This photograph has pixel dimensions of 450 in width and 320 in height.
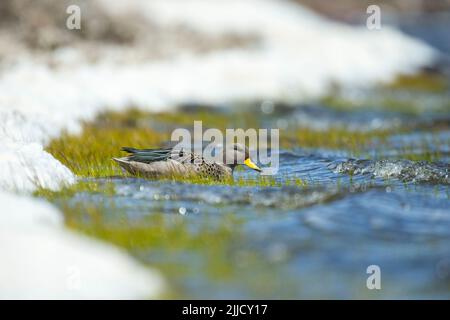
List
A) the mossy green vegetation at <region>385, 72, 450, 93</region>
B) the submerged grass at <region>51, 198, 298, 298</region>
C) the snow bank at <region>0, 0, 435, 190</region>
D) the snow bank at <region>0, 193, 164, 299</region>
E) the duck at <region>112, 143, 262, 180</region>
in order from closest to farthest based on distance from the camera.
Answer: the snow bank at <region>0, 193, 164, 299</region>, the submerged grass at <region>51, 198, 298, 298</region>, the duck at <region>112, 143, 262, 180</region>, the snow bank at <region>0, 0, 435, 190</region>, the mossy green vegetation at <region>385, 72, 450, 93</region>

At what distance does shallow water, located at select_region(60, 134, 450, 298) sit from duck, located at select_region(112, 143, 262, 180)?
1.20ft

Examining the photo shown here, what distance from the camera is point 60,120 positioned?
590 inches

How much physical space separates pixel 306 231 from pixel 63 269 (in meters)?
2.78

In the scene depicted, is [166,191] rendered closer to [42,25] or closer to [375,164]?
[375,164]

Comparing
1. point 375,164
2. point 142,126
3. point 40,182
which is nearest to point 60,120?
point 142,126

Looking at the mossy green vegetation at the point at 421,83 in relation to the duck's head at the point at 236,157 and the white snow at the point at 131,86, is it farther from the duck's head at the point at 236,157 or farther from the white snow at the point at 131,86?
the duck's head at the point at 236,157

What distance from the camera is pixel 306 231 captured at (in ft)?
29.8

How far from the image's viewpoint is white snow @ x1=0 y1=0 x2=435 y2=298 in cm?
780

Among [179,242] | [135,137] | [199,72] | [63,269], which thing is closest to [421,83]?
[199,72]

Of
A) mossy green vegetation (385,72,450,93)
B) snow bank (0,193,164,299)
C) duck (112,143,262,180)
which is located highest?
mossy green vegetation (385,72,450,93)

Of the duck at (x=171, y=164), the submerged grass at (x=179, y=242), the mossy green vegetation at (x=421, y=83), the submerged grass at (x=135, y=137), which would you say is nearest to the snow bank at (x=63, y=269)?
the submerged grass at (x=179, y=242)

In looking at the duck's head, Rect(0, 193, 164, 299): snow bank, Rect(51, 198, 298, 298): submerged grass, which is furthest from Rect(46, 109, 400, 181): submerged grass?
Rect(0, 193, 164, 299): snow bank

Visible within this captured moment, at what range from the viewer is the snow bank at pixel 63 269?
758cm

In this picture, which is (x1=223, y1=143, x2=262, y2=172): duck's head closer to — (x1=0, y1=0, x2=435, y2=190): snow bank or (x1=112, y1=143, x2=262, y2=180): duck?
(x1=112, y1=143, x2=262, y2=180): duck
